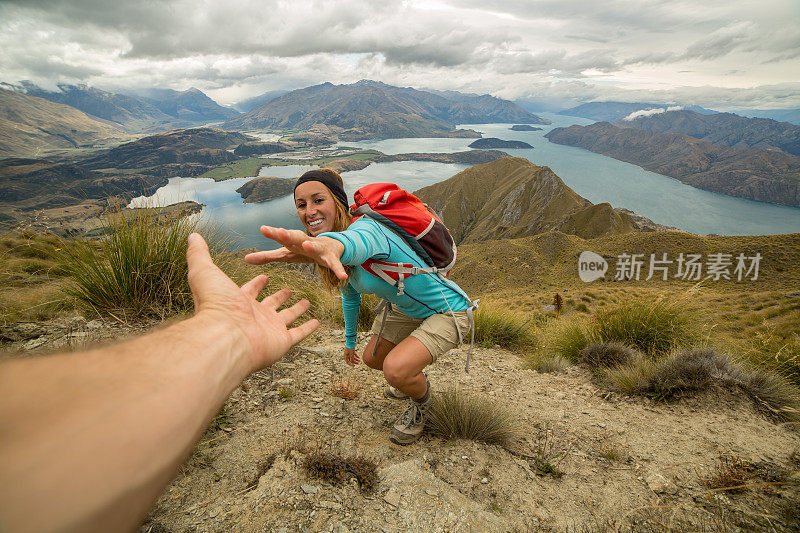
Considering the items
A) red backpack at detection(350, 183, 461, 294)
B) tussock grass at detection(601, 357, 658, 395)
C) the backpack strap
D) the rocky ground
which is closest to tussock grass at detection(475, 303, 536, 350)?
the rocky ground

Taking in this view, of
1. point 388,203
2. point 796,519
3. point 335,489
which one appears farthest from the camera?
point 388,203

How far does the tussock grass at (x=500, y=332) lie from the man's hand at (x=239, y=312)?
14.5 ft

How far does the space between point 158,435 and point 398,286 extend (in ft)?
5.77

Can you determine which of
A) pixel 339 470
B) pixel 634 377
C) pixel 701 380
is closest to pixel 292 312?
pixel 339 470

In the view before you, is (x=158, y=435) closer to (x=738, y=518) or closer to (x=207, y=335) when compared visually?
(x=207, y=335)

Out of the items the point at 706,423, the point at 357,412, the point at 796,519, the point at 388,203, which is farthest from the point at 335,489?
the point at 706,423

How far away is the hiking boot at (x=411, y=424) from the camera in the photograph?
2.74 meters

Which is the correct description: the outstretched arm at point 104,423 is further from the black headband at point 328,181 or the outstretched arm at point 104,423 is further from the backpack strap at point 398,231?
the black headband at point 328,181

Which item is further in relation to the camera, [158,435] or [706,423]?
[706,423]

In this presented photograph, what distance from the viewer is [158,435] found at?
81 cm

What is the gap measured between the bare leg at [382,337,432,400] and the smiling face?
4.07ft

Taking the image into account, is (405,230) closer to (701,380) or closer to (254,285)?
(254,285)

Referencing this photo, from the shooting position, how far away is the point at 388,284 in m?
2.50

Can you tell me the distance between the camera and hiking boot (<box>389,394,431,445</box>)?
2.74m
